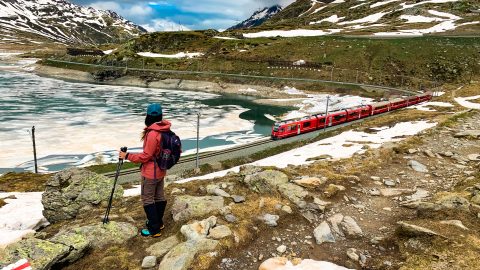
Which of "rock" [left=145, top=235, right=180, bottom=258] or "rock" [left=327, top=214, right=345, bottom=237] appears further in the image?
"rock" [left=327, top=214, right=345, bottom=237]

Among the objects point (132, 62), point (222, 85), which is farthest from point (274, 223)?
point (132, 62)

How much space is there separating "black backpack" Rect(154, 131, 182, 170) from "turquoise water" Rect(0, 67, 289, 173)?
121 feet

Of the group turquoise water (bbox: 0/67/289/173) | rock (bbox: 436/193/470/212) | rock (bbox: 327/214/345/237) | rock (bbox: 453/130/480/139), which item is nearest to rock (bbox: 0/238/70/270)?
rock (bbox: 327/214/345/237)

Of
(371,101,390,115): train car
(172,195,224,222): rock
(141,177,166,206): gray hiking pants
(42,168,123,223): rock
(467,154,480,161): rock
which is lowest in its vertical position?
(371,101,390,115): train car

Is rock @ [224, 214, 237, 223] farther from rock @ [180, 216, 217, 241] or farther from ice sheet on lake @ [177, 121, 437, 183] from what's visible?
ice sheet on lake @ [177, 121, 437, 183]

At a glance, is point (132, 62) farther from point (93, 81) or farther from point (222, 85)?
point (222, 85)

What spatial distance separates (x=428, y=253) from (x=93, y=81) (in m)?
156

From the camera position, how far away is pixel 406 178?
13.5 m

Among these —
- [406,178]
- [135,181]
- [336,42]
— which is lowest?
[135,181]

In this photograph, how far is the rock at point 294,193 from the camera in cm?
1000

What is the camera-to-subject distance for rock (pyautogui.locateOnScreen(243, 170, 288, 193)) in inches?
437

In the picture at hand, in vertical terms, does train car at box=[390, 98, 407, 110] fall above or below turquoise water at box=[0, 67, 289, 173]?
above

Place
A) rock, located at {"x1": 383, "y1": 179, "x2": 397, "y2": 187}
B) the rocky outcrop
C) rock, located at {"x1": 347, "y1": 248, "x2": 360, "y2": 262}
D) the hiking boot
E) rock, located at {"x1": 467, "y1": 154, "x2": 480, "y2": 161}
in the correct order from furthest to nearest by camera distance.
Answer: rock, located at {"x1": 467, "y1": 154, "x2": 480, "y2": 161} < rock, located at {"x1": 383, "y1": 179, "x2": 397, "y2": 187} < the hiking boot < rock, located at {"x1": 347, "y1": 248, "x2": 360, "y2": 262} < the rocky outcrop

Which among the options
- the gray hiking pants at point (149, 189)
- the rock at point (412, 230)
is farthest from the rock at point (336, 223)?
the gray hiking pants at point (149, 189)
